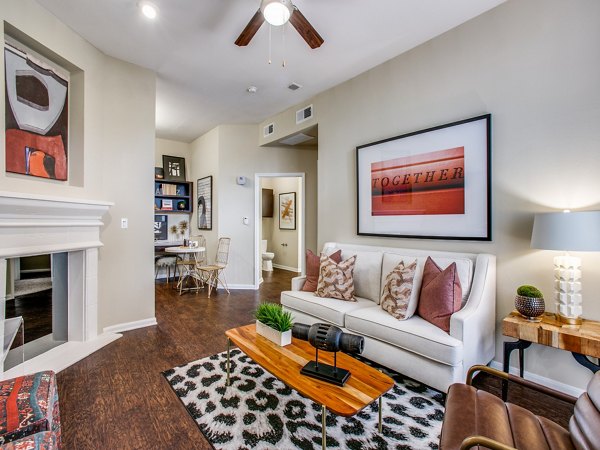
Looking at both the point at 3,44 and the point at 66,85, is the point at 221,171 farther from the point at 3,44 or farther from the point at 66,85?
the point at 3,44

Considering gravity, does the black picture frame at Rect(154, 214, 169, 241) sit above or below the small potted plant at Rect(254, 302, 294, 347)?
above

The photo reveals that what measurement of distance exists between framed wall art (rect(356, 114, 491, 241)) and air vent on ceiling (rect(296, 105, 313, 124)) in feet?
3.93

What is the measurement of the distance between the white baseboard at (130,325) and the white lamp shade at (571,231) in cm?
384

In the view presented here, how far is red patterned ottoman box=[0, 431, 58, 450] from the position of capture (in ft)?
3.16

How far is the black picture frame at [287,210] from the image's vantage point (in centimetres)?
723

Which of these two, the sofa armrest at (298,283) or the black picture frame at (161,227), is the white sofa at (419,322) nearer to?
the sofa armrest at (298,283)

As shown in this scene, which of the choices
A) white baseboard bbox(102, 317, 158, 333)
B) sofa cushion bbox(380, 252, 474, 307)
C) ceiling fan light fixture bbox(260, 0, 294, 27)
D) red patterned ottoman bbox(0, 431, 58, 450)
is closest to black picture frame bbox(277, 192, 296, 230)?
white baseboard bbox(102, 317, 158, 333)

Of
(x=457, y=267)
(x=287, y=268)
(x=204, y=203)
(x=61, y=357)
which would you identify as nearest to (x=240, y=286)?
(x=204, y=203)

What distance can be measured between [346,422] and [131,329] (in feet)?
8.76

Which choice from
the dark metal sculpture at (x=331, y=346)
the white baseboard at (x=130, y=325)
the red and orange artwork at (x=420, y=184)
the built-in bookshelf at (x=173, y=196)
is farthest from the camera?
the built-in bookshelf at (x=173, y=196)

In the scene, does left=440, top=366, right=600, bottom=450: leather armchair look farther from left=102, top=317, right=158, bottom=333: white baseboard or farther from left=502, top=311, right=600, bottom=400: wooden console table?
left=102, top=317, right=158, bottom=333: white baseboard

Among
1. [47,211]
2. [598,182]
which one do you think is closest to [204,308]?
[47,211]

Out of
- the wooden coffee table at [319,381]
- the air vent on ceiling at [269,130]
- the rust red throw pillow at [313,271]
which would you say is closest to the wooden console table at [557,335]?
the wooden coffee table at [319,381]

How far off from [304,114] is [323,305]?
2.88 m
